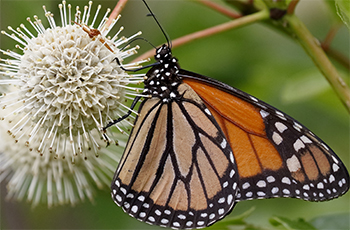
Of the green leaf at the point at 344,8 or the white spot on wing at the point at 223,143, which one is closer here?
the green leaf at the point at 344,8

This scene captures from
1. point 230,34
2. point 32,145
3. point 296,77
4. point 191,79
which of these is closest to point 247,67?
point 230,34

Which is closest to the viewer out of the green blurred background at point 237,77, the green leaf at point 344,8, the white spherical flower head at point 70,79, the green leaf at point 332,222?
the green leaf at point 344,8

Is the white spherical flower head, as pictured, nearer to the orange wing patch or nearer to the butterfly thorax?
the butterfly thorax

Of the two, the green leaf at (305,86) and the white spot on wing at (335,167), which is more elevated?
the green leaf at (305,86)

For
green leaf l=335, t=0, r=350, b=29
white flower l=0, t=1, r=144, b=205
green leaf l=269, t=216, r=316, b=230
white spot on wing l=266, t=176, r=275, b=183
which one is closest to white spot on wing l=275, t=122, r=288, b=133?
white spot on wing l=266, t=176, r=275, b=183

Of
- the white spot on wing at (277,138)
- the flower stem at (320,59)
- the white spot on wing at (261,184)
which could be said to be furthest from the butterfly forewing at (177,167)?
the flower stem at (320,59)

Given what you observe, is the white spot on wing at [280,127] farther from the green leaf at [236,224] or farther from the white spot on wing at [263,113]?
the green leaf at [236,224]
